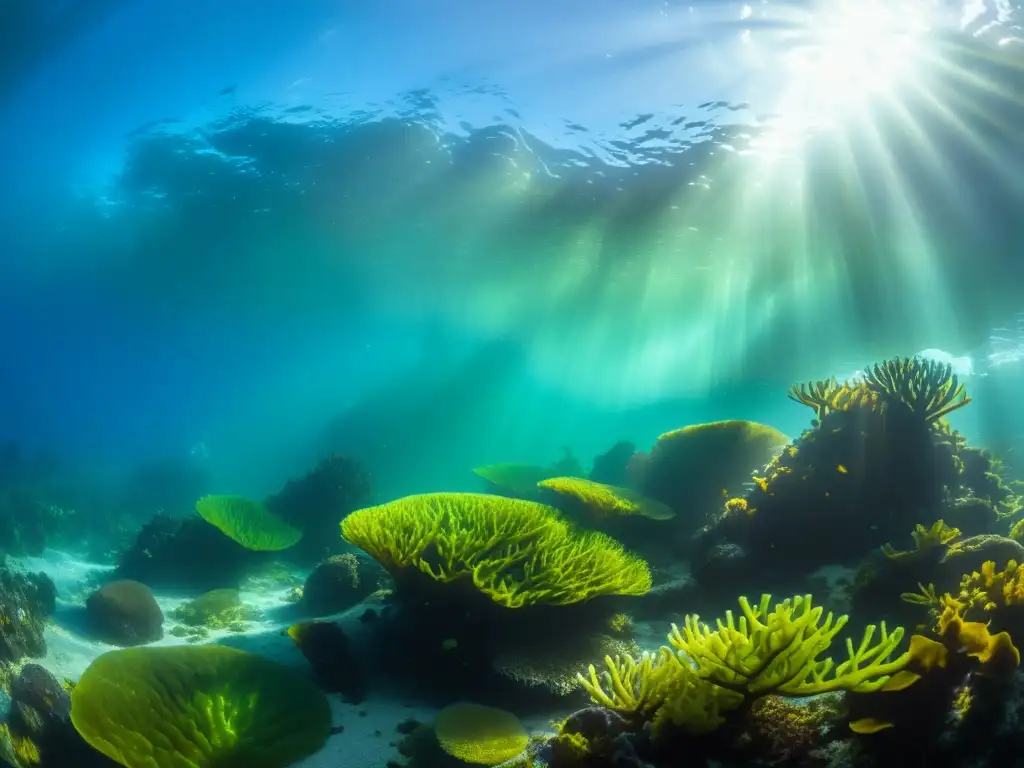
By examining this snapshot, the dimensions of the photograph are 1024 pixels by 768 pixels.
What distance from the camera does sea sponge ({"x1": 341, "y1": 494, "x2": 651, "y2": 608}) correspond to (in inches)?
181

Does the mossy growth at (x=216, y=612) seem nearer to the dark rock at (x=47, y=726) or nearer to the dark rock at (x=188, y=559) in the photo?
the dark rock at (x=188, y=559)

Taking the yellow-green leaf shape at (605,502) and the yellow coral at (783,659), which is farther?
the yellow-green leaf shape at (605,502)

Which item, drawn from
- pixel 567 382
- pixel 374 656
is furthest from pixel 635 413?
pixel 374 656

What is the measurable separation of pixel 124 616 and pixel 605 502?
7078 mm

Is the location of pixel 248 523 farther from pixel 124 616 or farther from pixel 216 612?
pixel 124 616

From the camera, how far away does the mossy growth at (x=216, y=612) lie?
27.2 ft

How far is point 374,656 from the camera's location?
517 centimetres

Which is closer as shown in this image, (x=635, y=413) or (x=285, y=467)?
(x=285, y=467)

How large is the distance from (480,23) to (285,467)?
127 ft

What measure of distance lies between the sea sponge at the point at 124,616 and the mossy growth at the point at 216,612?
0.65m

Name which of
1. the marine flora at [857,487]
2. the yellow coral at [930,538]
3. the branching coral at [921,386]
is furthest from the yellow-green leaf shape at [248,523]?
the branching coral at [921,386]

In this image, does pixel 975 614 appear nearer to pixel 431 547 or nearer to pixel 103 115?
pixel 431 547

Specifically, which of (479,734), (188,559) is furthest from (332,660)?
(188,559)

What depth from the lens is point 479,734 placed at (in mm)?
3896
